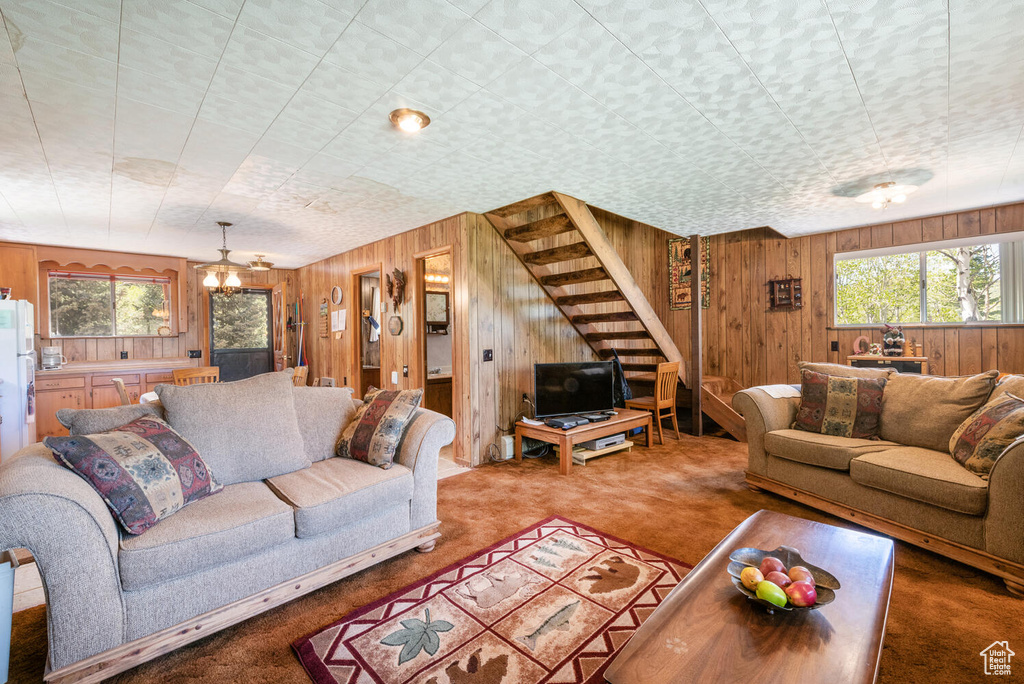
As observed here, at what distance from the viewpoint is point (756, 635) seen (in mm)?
1227

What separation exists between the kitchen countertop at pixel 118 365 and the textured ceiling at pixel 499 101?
6.60ft

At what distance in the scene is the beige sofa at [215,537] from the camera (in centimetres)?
143

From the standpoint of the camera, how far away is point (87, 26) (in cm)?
162

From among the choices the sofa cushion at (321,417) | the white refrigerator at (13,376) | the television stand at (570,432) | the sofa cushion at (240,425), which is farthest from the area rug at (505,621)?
the white refrigerator at (13,376)

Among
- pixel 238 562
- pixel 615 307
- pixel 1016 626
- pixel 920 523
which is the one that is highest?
pixel 615 307

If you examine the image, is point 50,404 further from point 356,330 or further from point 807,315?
point 807,315

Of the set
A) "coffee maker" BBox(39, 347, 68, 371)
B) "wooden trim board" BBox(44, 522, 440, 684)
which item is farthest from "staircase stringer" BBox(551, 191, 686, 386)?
"coffee maker" BBox(39, 347, 68, 371)

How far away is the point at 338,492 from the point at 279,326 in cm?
625

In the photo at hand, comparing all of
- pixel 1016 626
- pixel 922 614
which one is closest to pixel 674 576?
pixel 922 614

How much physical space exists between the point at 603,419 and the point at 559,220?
6.30 feet

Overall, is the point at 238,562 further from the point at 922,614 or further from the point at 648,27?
the point at 922,614

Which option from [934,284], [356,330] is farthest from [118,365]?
[934,284]

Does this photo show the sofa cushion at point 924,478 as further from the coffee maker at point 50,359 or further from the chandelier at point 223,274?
the coffee maker at point 50,359

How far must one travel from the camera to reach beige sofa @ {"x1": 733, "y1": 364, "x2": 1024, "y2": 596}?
2.04 meters
